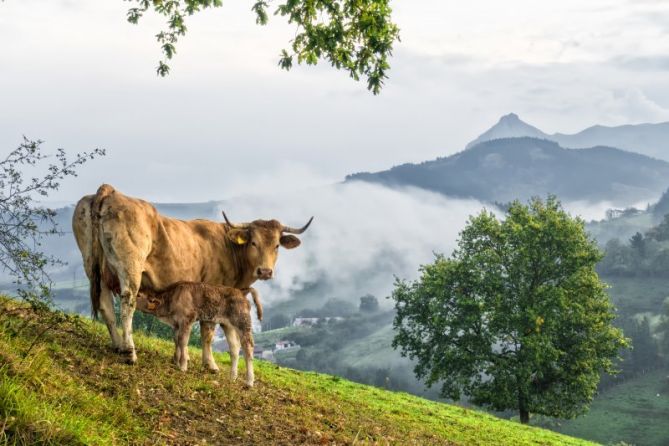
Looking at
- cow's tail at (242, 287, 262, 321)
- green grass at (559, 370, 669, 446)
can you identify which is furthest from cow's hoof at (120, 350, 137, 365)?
green grass at (559, 370, 669, 446)

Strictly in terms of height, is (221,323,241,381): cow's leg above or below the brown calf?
below

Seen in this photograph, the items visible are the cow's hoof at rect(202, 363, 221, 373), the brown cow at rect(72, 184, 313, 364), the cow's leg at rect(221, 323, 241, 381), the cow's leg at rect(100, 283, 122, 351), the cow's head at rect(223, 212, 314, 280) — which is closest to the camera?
the brown cow at rect(72, 184, 313, 364)

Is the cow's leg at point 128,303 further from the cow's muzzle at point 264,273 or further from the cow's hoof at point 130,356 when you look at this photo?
the cow's muzzle at point 264,273

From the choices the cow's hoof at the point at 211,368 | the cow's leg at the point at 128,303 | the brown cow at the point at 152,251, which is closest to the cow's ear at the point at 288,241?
the brown cow at the point at 152,251

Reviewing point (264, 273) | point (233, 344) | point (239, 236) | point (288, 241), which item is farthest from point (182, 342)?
point (288, 241)

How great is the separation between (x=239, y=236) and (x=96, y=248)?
10.4ft

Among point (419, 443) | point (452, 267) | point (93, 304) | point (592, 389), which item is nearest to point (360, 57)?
point (93, 304)

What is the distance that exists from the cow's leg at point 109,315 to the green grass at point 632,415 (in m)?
99.6

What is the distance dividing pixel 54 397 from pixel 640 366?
500 ft

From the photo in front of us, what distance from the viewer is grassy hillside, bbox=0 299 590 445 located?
7684 mm

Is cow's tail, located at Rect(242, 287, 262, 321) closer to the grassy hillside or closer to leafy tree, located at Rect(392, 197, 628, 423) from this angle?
the grassy hillside

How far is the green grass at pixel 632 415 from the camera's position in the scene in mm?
99812

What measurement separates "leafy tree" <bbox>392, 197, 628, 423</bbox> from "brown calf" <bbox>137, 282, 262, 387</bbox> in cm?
2598

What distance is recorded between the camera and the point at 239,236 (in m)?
14.8
